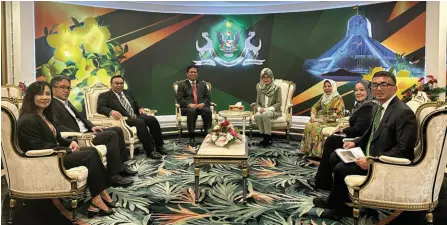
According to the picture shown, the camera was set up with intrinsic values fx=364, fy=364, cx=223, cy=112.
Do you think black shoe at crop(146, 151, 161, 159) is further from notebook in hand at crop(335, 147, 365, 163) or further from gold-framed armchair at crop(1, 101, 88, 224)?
notebook in hand at crop(335, 147, 365, 163)

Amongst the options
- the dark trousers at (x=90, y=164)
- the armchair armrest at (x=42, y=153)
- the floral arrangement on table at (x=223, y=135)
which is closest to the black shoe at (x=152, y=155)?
the floral arrangement on table at (x=223, y=135)

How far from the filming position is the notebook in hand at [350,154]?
124 inches

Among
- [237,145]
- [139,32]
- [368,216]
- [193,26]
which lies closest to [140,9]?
[139,32]

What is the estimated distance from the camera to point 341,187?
3174 mm

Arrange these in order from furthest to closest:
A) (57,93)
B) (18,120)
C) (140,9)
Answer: (140,9) < (57,93) < (18,120)

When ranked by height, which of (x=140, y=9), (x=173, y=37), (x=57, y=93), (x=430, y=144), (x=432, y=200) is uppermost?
(x=140, y=9)

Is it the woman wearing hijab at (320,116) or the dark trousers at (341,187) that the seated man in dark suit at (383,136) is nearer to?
the dark trousers at (341,187)

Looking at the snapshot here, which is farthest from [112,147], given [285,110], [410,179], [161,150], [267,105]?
[285,110]

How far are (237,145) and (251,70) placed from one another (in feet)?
14.8

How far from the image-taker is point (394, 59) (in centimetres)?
680

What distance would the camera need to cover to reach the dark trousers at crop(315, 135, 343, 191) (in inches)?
151

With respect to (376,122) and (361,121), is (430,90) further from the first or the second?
(376,122)

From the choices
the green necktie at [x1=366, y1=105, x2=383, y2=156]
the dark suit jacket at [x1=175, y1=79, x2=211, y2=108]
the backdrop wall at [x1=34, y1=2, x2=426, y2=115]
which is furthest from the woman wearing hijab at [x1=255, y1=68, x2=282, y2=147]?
the green necktie at [x1=366, y1=105, x2=383, y2=156]

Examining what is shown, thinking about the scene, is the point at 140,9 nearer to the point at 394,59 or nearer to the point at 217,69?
the point at 217,69
